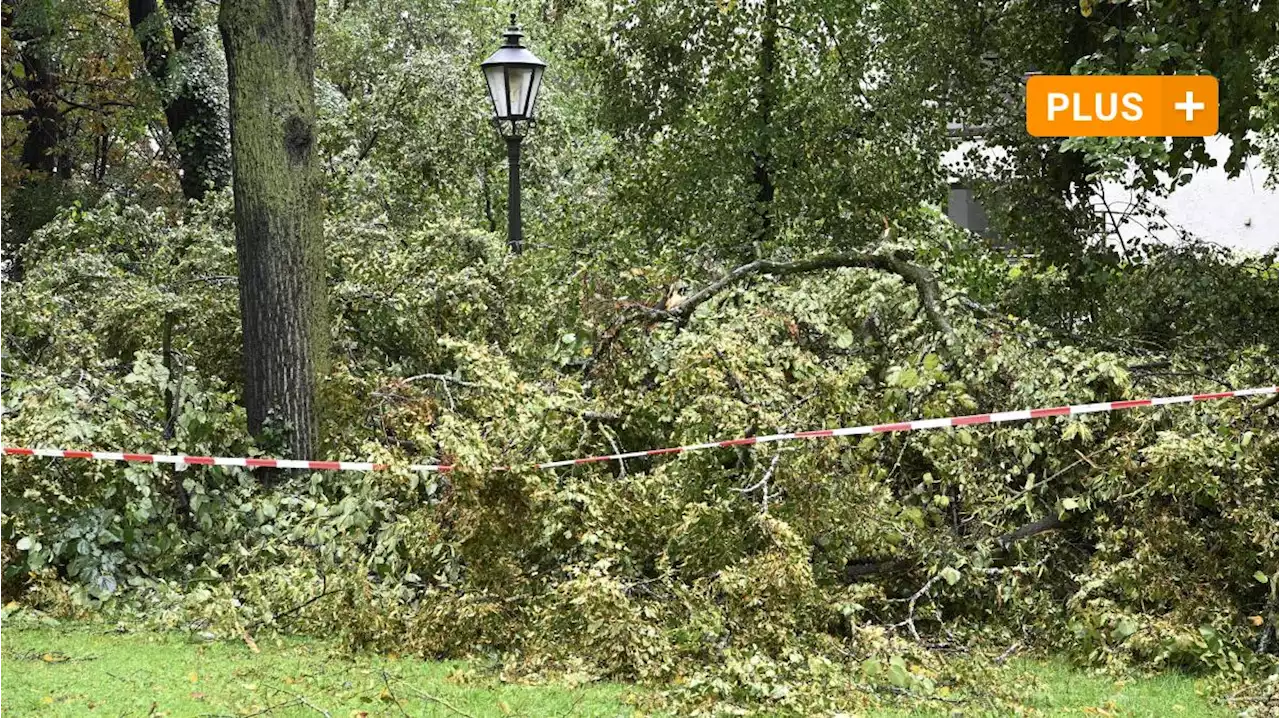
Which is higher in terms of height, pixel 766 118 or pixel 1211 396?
pixel 766 118

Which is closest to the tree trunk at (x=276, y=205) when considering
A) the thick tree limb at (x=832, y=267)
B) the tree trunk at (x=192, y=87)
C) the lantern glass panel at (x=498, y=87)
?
the thick tree limb at (x=832, y=267)

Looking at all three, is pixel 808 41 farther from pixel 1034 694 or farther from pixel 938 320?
pixel 1034 694

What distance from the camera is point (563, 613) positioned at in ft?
19.8

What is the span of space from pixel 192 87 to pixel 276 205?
7724 millimetres

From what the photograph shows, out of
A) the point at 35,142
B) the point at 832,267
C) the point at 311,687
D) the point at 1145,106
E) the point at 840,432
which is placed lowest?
the point at 311,687

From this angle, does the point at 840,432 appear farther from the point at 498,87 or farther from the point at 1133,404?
the point at 498,87

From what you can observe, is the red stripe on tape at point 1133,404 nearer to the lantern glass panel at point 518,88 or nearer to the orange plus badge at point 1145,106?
the orange plus badge at point 1145,106

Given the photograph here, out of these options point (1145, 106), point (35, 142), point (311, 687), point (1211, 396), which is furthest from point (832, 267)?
point (35, 142)

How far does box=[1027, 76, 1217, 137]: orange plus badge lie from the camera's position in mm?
8156

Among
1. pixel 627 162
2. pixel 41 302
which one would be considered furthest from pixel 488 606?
pixel 627 162

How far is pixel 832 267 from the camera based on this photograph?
27.6 feet

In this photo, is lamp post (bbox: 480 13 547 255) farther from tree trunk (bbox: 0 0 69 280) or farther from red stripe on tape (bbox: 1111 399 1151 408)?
tree trunk (bbox: 0 0 69 280)

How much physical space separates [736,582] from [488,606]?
113 cm

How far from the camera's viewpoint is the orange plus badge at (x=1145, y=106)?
8.16 metres
